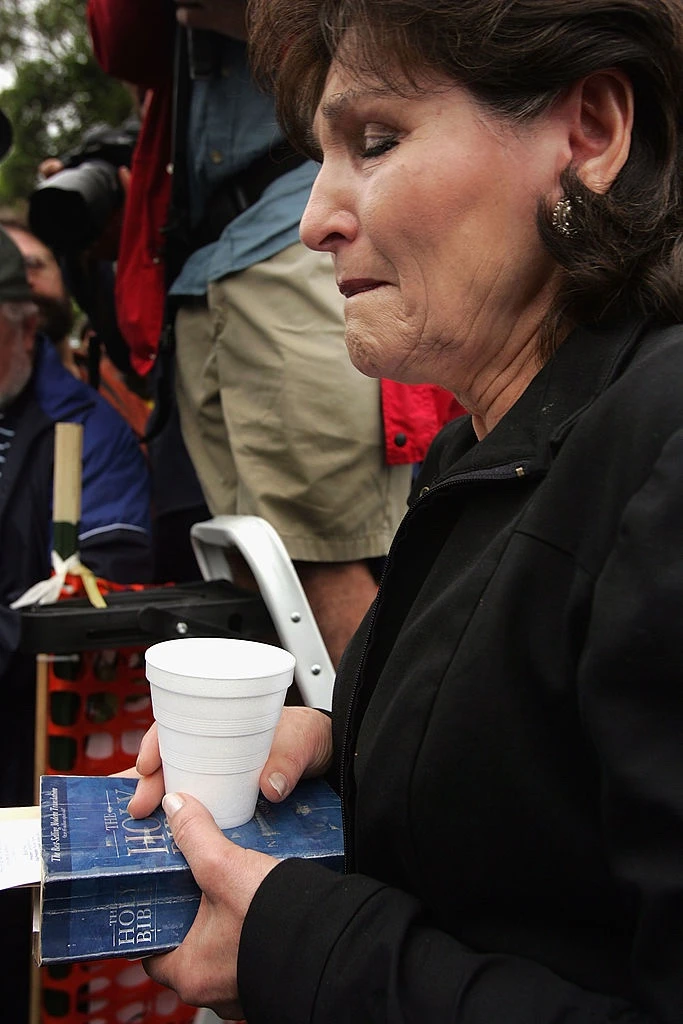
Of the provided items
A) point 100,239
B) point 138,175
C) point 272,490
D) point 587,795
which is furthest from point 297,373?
point 100,239

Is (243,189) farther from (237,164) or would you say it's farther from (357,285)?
(357,285)

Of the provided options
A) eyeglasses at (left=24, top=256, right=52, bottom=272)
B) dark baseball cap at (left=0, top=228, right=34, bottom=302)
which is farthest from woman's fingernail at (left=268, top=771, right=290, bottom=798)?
eyeglasses at (left=24, top=256, right=52, bottom=272)

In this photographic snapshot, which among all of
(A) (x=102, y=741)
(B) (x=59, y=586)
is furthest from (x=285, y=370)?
(A) (x=102, y=741)

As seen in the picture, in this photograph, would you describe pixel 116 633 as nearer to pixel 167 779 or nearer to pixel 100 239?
pixel 167 779

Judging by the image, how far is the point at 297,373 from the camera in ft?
6.54

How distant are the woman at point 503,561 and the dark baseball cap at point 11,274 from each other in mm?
1936

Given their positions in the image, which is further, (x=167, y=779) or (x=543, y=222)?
(x=167, y=779)

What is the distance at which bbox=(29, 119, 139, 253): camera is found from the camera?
9.07ft

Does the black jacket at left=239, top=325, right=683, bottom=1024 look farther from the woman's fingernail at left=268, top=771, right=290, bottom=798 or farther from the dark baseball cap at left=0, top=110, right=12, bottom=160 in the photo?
the dark baseball cap at left=0, top=110, right=12, bottom=160

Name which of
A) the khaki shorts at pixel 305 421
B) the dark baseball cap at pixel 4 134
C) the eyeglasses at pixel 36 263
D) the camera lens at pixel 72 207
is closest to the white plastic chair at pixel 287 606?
the khaki shorts at pixel 305 421

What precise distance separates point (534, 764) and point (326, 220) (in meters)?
0.66

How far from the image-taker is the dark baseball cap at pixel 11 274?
2.95 m

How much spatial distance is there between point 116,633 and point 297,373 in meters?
0.64

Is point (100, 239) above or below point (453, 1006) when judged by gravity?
above
